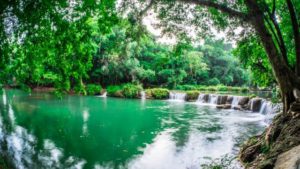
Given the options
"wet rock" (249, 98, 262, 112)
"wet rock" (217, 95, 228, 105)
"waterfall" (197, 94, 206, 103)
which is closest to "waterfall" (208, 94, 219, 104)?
"wet rock" (217, 95, 228, 105)

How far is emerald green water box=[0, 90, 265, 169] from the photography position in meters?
9.84

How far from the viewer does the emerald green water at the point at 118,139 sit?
388 inches

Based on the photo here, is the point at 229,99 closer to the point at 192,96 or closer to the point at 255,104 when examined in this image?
the point at 255,104

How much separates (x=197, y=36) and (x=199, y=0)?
2406 millimetres

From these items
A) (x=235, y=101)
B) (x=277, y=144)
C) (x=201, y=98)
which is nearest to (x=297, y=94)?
(x=277, y=144)

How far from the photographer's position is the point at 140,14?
858 centimetres

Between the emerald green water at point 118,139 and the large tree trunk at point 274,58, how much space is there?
3843 millimetres

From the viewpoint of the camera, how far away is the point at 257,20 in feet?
22.9

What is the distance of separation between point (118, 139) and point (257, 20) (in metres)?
8.25

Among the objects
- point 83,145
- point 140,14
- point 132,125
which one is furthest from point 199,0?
point 132,125

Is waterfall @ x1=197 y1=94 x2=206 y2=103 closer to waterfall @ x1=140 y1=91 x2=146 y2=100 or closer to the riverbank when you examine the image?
waterfall @ x1=140 y1=91 x2=146 y2=100

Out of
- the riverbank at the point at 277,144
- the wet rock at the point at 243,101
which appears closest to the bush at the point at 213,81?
the wet rock at the point at 243,101

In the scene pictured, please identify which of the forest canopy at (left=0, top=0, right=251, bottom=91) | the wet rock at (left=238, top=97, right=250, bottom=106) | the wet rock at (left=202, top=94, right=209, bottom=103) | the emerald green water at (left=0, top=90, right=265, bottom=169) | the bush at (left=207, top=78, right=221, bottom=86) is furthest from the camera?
the bush at (left=207, top=78, right=221, bottom=86)

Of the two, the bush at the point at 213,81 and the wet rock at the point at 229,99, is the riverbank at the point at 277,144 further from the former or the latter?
the bush at the point at 213,81
